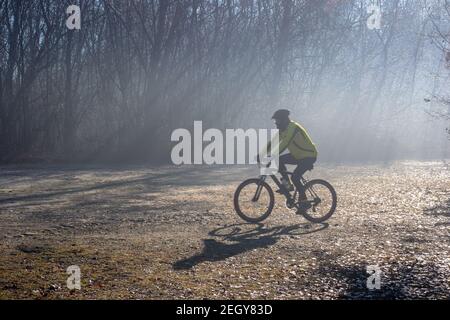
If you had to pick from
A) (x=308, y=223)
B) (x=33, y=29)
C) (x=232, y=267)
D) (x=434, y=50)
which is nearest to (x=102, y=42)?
(x=33, y=29)

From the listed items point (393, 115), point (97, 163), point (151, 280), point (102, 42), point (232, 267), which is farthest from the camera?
point (393, 115)

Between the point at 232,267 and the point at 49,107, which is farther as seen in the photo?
the point at 49,107

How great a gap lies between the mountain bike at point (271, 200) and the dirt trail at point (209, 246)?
0.23 metres

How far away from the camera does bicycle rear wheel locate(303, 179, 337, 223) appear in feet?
31.0

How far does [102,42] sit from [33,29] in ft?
12.6

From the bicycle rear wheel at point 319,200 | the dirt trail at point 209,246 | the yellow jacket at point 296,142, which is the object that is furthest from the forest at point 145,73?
the yellow jacket at point 296,142

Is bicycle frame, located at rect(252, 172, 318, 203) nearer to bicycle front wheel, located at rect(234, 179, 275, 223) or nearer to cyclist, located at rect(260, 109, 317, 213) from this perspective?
bicycle front wheel, located at rect(234, 179, 275, 223)

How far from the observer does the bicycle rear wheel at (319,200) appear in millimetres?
9441

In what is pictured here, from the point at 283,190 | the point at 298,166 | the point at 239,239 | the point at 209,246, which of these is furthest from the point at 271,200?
the point at 209,246

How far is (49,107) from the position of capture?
28359 mm

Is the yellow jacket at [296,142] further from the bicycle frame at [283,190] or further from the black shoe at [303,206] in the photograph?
the black shoe at [303,206]

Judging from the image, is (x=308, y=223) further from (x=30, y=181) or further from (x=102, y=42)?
(x=102, y=42)

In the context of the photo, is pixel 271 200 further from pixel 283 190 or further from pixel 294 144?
pixel 294 144
